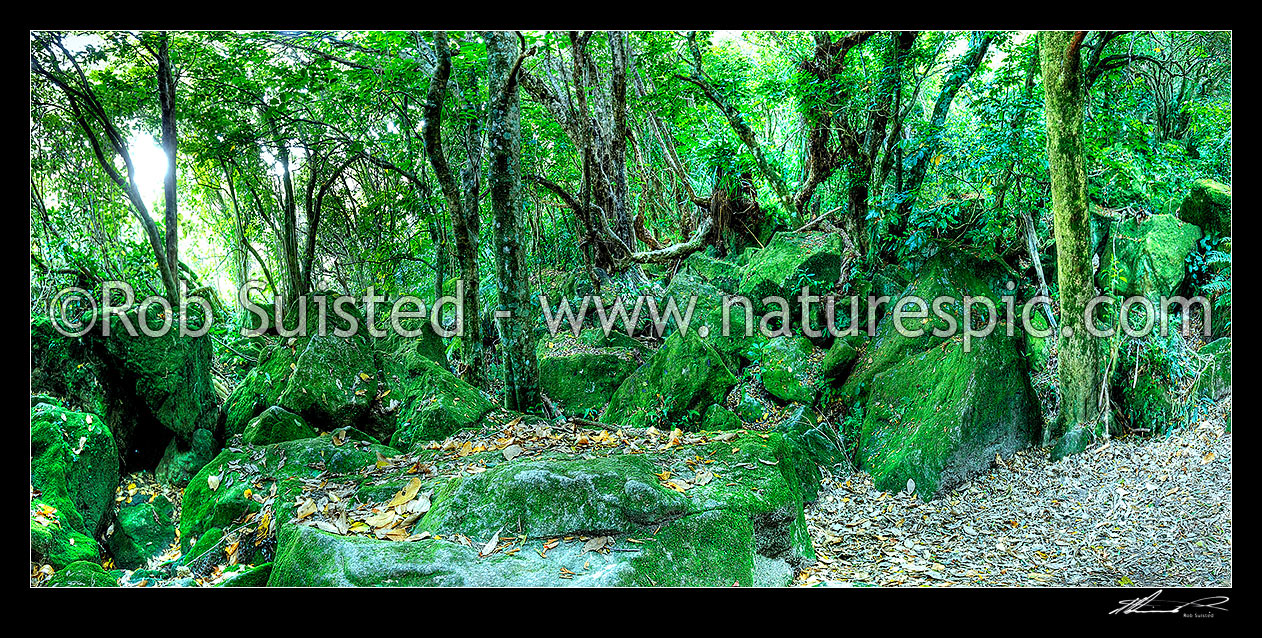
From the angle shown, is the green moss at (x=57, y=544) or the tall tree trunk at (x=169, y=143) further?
the tall tree trunk at (x=169, y=143)

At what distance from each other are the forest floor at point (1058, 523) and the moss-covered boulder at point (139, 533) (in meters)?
4.36

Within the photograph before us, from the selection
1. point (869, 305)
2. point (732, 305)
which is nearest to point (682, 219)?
point (732, 305)

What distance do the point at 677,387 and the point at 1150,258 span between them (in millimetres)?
4223

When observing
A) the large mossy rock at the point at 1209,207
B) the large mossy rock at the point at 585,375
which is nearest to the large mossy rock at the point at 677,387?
the large mossy rock at the point at 585,375

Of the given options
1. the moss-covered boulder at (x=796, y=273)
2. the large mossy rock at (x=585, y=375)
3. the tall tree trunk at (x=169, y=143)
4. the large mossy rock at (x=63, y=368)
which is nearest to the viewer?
the large mossy rock at (x=63, y=368)

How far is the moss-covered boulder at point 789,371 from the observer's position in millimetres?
6254

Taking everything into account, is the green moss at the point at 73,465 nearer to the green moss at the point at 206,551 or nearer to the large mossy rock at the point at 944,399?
the green moss at the point at 206,551

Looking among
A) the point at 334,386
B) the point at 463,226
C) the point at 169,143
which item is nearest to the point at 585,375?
the point at 463,226

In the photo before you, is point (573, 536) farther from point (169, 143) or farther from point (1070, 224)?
point (169, 143)

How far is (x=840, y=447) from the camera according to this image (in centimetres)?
591

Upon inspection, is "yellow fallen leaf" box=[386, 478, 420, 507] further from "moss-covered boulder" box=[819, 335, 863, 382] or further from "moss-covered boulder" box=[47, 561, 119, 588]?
"moss-covered boulder" box=[819, 335, 863, 382]
